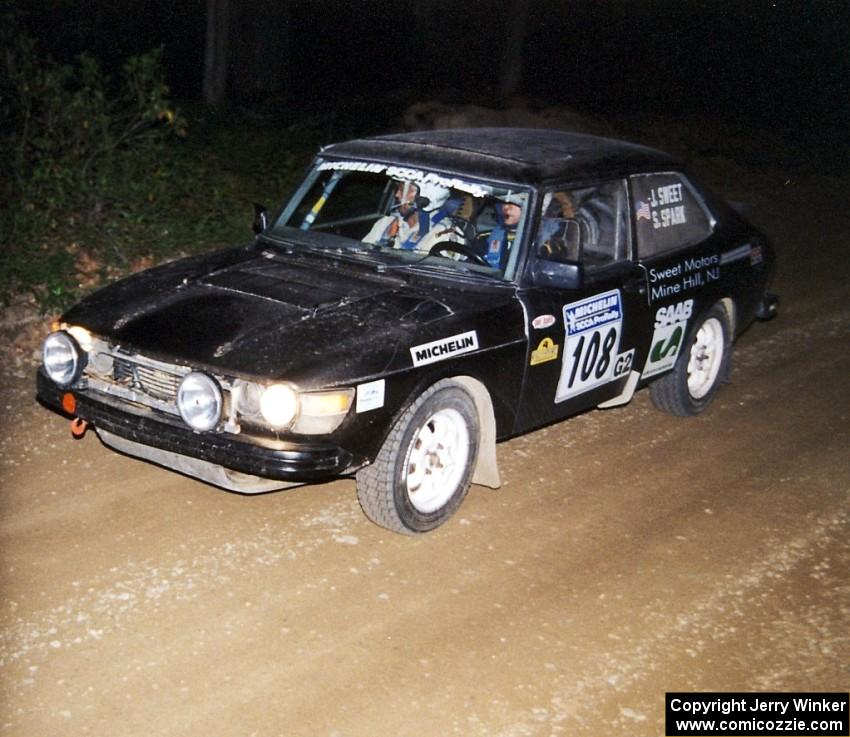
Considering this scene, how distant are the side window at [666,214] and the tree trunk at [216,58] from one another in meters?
7.55

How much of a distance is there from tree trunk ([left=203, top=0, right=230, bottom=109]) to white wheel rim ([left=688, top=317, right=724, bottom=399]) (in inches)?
303

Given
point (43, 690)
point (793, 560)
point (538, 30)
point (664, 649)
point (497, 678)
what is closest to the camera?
point (43, 690)

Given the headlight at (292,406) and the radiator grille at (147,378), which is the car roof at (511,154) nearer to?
the headlight at (292,406)

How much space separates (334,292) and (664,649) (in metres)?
2.26

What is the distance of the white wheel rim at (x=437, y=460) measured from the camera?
5.32m

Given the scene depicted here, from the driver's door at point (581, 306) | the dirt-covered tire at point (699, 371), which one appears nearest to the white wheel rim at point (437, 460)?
the driver's door at point (581, 306)

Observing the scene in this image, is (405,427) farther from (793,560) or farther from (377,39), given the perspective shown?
(377,39)

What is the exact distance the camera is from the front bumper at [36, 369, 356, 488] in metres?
4.79

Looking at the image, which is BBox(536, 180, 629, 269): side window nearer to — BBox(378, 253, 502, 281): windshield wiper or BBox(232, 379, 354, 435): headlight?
BBox(378, 253, 502, 281): windshield wiper

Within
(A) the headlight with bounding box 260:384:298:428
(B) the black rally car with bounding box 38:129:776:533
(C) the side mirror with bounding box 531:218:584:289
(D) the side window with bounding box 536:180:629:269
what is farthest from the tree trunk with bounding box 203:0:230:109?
(A) the headlight with bounding box 260:384:298:428

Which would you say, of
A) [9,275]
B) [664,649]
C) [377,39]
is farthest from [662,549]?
[377,39]

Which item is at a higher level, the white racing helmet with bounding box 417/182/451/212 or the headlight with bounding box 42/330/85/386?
the white racing helmet with bounding box 417/182/451/212

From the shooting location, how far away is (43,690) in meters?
4.06

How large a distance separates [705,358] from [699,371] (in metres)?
0.09
